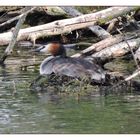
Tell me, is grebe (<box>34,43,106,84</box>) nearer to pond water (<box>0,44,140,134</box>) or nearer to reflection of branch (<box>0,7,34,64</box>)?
pond water (<box>0,44,140,134</box>)

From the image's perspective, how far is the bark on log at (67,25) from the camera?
8.74m

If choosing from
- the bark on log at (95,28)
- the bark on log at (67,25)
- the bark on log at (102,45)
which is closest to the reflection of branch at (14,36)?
the bark on log at (67,25)

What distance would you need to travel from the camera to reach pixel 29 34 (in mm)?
9289

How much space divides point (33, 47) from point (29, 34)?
249 mm

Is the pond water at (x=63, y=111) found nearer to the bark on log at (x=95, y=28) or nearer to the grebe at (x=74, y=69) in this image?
the grebe at (x=74, y=69)

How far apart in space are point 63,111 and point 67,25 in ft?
10.0

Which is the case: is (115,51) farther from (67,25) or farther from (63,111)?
(63,111)

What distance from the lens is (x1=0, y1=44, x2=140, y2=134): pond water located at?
18.6 feet

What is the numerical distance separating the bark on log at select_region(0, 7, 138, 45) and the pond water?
1.60 meters

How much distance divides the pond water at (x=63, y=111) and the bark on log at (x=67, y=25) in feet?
5.24

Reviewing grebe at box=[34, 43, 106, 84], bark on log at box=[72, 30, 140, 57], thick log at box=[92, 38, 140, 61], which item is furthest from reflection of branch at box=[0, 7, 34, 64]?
thick log at box=[92, 38, 140, 61]

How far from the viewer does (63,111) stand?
623 cm

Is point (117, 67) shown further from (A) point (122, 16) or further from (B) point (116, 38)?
(A) point (122, 16)

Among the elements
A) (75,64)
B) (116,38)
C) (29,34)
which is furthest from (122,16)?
(75,64)
